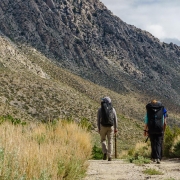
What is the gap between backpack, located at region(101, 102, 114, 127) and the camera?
992 centimetres

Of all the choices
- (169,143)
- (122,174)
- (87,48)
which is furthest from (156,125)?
(87,48)

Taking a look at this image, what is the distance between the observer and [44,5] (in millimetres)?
119562

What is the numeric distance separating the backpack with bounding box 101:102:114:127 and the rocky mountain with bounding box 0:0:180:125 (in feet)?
179

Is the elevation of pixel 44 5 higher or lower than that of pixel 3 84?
higher

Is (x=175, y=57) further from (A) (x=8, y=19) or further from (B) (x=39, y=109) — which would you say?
(B) (x=39, y=109)

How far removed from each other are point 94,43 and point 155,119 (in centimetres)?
11957

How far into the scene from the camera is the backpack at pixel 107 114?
9922mm

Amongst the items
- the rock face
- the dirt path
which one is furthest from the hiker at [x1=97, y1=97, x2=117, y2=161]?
the rock face

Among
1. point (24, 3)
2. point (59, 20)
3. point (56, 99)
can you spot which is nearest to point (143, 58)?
point (59, 20)

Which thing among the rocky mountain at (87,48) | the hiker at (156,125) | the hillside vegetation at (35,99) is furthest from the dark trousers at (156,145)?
the rocky mountain at (87,48)

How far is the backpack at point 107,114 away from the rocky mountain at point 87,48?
5462 centimetres

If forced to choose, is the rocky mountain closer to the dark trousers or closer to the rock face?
the rock face

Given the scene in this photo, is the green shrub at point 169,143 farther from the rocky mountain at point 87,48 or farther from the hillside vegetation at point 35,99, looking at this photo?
the rocky mountain at point 87,48

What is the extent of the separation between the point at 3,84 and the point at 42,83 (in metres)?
8.57
